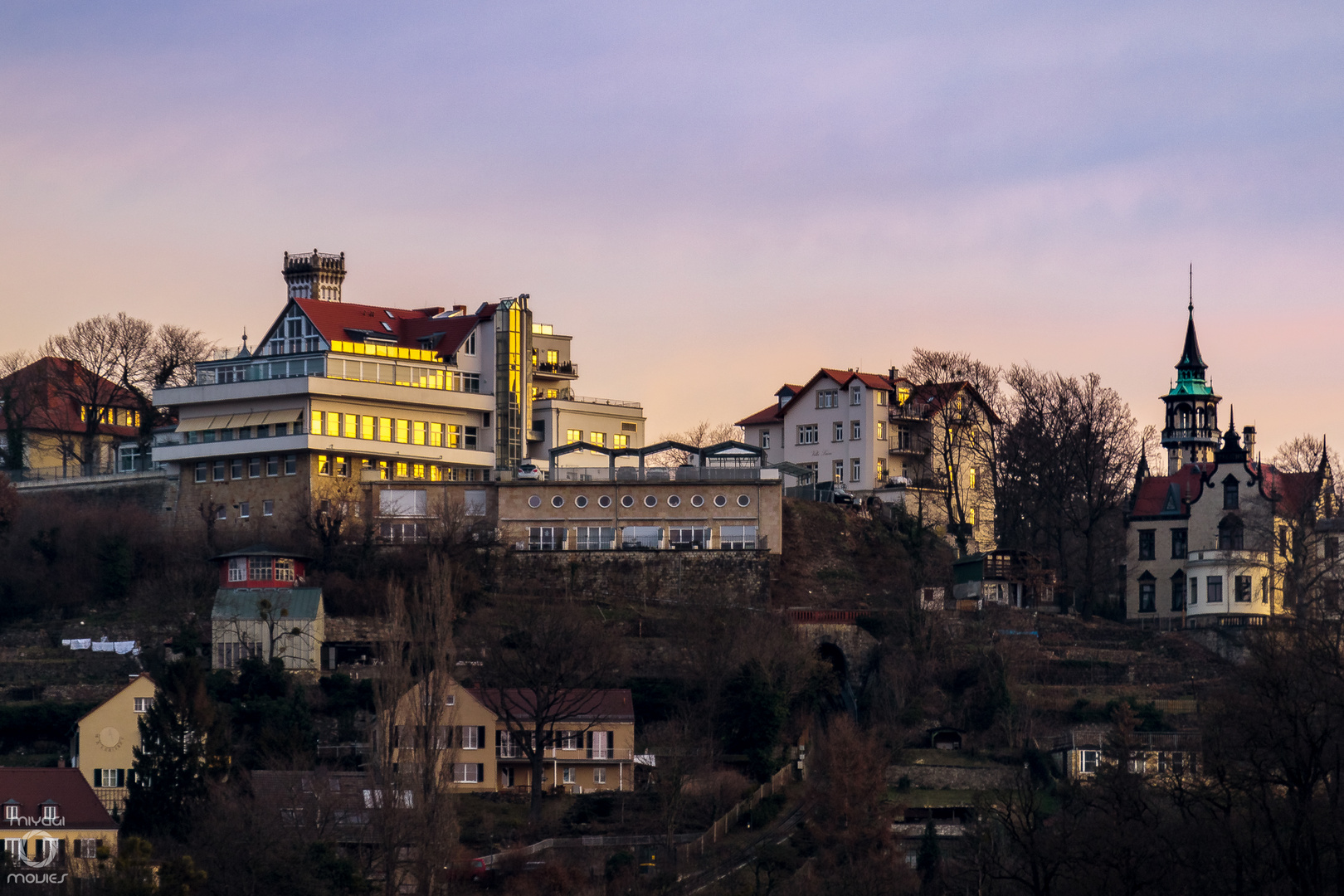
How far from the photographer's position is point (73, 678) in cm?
7644

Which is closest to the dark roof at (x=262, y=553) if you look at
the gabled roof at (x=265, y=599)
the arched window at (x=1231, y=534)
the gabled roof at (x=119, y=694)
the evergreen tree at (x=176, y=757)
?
the gabled roof at (x=265, y=599)

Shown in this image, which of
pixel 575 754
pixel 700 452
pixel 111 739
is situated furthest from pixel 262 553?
pixel 700 452

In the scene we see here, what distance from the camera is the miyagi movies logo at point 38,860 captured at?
60.1 meters

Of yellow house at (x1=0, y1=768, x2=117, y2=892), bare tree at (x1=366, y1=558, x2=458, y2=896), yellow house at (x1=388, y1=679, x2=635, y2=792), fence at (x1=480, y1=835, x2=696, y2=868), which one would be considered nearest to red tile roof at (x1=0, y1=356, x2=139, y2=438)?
bare tree at (x1=366, y1=558, x2=458, y2=896)

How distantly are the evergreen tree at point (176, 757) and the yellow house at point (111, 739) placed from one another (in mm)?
1116

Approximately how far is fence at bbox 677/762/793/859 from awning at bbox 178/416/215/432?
32454 millimetres

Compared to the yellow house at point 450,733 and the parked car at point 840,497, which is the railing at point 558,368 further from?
the yellow house at point 450,733

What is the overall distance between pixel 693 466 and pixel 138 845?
3687 cm

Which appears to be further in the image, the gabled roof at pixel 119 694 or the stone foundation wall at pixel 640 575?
the stone foundation wall at pixel 640 575

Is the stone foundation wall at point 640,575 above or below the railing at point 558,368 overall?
below

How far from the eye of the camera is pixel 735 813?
6862 centimetres

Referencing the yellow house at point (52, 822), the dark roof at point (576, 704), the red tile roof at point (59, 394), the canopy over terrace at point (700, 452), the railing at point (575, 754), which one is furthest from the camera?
the red tile roof at point (59, 394)

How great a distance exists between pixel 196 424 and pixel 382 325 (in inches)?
374

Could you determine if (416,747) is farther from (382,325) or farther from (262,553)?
(382,325)
